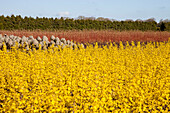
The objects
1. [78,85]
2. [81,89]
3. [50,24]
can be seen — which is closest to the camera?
[81,89]

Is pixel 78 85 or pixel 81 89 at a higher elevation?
pixel 81 89

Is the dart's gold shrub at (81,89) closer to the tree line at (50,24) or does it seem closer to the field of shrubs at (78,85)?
the field of shrubs at (78,85)

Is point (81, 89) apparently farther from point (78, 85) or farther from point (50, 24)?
point (50, 24)

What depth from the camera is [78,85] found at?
5.48m

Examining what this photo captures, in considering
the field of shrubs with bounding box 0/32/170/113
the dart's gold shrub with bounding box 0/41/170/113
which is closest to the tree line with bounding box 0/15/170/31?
the field of shrubs with bounding box 0/32/170/113

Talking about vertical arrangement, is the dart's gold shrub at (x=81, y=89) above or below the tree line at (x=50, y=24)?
below

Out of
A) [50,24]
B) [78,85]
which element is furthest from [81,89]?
[50,24]

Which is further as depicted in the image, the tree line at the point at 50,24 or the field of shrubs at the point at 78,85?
the tree line at the point at 50,24

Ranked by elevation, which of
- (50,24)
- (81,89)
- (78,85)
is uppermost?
(50,24)

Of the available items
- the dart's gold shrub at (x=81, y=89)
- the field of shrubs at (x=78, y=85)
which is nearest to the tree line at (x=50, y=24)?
the field of shrubs at (x=78, y=85)

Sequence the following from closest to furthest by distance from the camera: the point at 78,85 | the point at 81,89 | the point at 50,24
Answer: the point at 81,89 → the point at 78,85 → the point at 50,24

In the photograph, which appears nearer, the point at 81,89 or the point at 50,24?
the point at 81,89

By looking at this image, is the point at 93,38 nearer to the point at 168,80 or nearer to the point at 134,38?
the point at 134,38

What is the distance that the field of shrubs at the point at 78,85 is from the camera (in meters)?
4.15
